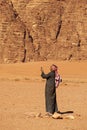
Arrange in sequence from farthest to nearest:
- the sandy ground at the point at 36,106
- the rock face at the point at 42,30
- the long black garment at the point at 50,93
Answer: the rock face at the point at 42,30 → the long black garment at the point at 50,93 → the sandy ground at the point at 36,106

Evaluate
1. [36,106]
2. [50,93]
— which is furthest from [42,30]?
[50,93]

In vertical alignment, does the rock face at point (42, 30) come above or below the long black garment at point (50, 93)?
below

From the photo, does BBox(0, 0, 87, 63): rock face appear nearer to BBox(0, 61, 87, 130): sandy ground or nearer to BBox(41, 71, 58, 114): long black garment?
BBox(0, 61, 87, 130): sandy ground

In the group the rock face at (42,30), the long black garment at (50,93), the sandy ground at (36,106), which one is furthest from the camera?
the rock face at (42,30)

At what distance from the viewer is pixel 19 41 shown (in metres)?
42.9

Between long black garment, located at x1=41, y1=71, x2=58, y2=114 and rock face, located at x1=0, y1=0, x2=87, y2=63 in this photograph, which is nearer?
long black garment, located at x1=41, y1=71, x2=58, y2=114

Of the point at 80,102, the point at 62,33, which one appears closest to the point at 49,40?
the point at 62,33

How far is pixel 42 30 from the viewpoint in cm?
4381

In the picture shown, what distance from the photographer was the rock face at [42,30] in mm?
42594

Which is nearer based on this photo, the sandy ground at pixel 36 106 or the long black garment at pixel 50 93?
the sandy ground at pixel 36 106

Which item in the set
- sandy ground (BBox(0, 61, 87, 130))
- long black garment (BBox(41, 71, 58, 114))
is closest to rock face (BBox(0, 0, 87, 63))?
sandy ground (BBox(0, 61, 87, 130))

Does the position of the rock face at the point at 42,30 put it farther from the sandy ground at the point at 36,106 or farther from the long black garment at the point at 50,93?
the long black garment at the point at 50,93

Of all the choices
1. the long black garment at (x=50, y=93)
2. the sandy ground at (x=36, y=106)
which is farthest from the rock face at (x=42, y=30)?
the long black garment at (x=50, y=93)

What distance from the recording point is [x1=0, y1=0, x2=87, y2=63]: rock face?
A: 42594 millimetres
